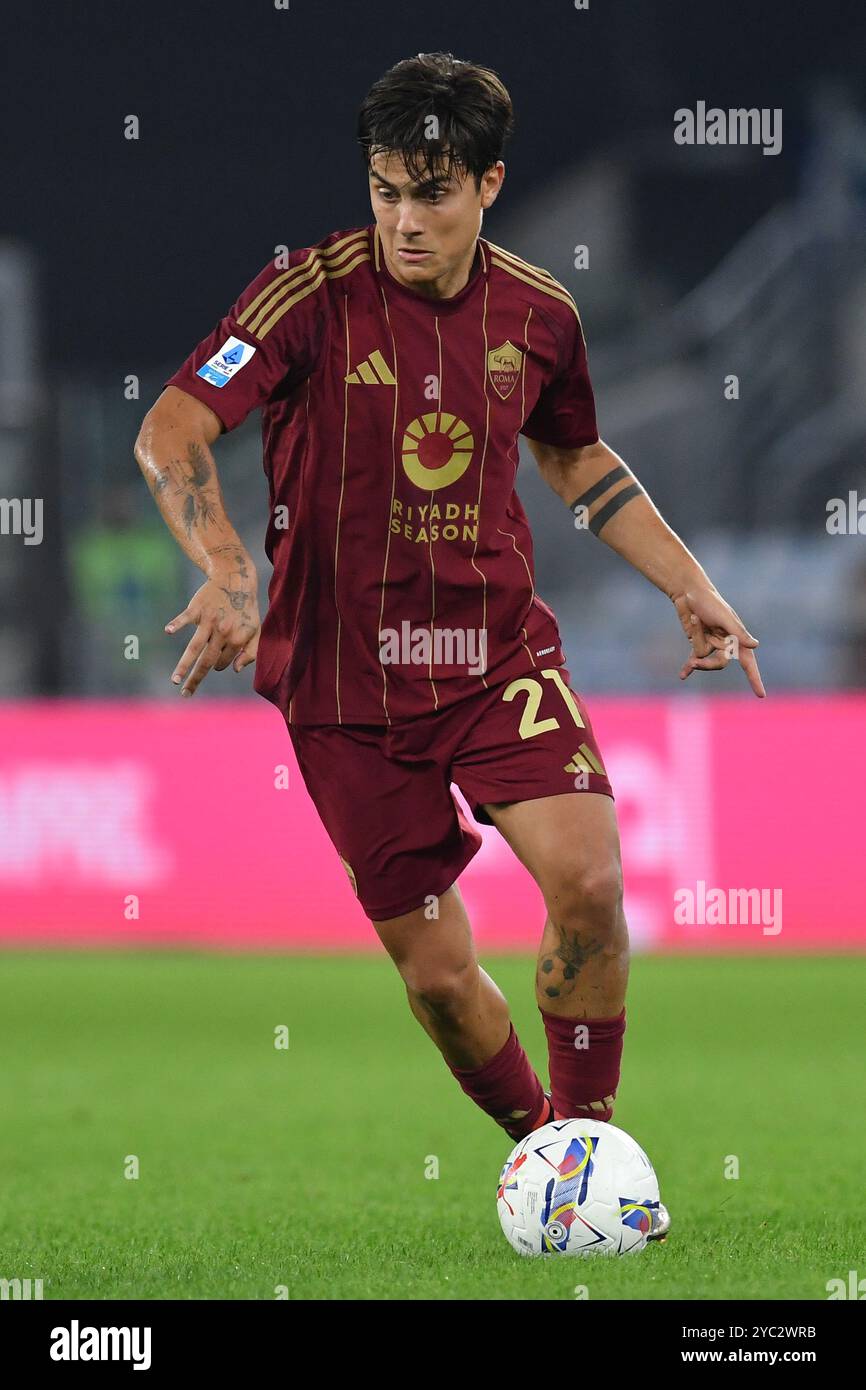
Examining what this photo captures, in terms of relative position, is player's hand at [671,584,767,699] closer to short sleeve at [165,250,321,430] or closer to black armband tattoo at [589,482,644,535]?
black armband tattoo at [589,482,644,535]

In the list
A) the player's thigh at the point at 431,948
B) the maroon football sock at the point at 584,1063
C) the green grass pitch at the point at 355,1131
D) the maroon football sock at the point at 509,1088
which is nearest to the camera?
the green grass pitch at the point at 355,1131

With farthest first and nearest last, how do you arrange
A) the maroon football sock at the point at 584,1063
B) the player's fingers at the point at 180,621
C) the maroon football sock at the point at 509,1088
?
the maroon football sock at the point at 509,1088, the maroon football sock at the point at 584,1063, the player's fingers at the point at 180,621

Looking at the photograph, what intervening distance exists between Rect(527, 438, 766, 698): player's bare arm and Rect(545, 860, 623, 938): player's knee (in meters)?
0.58

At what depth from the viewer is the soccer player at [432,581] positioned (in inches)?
160

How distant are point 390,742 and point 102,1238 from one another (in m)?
1.28

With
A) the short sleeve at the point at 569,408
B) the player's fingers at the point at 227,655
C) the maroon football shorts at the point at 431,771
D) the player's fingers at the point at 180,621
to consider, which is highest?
the short sleeve at the point at 569,408

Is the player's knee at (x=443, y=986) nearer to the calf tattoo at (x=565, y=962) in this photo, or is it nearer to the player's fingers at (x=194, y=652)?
the calf tattoo at (x=565, y=962)

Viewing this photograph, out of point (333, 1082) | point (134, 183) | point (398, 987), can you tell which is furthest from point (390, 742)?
point (134, 183)

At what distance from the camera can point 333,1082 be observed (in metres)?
7.61

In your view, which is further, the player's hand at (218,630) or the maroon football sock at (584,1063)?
the maroon football sock at (584,1063)

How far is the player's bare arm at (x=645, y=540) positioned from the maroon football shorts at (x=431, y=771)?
1.13 ft

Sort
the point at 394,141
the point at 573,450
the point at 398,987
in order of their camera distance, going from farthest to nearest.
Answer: the point at 398,987 → the point at 573,450 → the point at 394,141

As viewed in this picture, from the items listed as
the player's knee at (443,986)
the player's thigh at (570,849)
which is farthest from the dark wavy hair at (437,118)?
the player's knee at (443,986)
